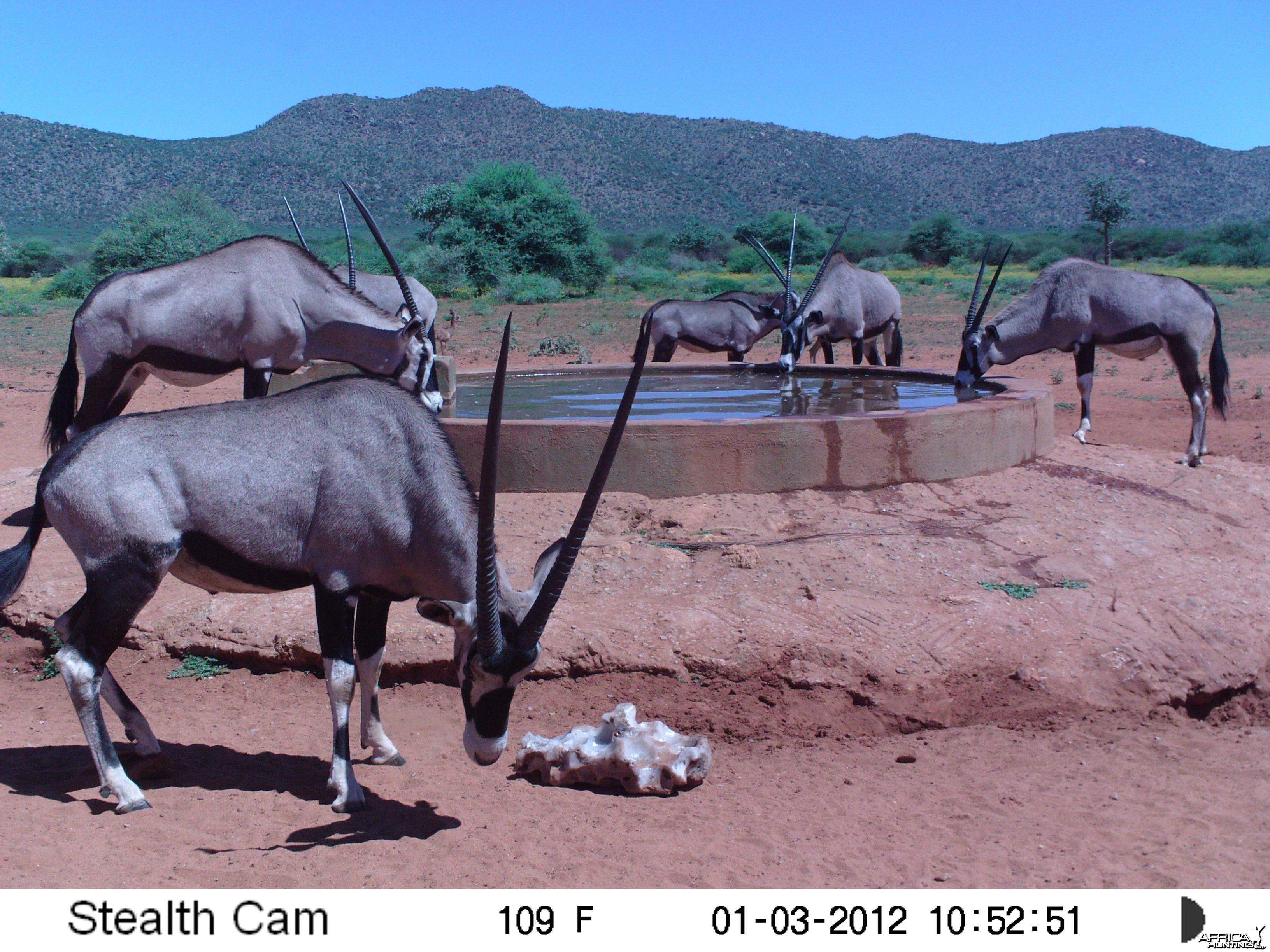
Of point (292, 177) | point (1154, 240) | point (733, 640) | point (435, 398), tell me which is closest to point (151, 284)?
point (435, 398)

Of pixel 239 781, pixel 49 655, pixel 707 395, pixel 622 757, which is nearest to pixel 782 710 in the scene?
pixel 622 757

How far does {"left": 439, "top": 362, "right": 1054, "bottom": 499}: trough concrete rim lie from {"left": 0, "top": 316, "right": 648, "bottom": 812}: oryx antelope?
2371 millimetres

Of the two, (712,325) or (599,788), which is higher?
(712,325)

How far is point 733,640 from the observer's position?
5141 millimetres

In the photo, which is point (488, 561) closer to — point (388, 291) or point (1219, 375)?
point (1219, 375)

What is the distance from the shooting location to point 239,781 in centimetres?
430

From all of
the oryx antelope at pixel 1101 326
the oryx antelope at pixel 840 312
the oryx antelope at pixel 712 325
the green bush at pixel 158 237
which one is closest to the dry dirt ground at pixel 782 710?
the oryx antelope at pixel 1101 326

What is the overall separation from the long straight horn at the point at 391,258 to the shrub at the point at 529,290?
22513 mm

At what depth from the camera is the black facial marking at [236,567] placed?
3.91m

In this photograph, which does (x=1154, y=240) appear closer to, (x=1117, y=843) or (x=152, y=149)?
(x=1117, y=843)

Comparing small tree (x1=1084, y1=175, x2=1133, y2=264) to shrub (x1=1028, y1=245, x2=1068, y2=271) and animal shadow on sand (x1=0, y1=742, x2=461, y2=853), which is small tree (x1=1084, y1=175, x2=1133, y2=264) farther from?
animal shadow on sand (x1=0, y1=742, x2=461, y2=853)

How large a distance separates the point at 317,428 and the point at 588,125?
90232 millimetres

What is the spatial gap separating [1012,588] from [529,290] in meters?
27.8

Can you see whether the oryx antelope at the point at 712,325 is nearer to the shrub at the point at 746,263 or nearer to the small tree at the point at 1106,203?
the small tree at the point at 1106,203
